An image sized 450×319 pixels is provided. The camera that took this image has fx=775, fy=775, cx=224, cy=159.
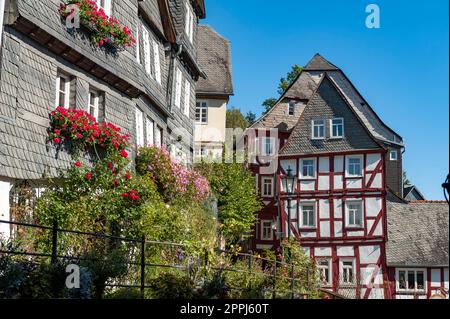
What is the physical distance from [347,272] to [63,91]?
Answer: 22.4 meters

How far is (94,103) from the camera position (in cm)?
1598

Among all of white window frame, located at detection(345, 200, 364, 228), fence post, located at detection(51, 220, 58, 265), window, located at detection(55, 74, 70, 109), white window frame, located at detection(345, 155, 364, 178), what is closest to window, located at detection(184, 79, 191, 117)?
window, located at detection(55, 74, 70, 109)

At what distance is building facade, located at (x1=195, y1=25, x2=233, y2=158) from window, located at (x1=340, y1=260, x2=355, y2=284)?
813 cm

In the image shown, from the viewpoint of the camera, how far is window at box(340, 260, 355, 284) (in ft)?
112

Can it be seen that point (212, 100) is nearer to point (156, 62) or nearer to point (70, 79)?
point (156, 62)

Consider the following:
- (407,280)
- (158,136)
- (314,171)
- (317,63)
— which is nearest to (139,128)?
(158,136)

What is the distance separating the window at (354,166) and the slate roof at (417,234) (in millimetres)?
2435

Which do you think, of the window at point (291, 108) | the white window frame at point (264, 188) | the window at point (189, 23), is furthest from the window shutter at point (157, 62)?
the window at point (291, 108)

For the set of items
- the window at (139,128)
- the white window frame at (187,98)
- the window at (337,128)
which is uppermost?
the window at (337,128)

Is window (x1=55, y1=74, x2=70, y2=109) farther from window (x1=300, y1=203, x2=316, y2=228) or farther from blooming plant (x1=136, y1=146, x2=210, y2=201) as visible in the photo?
window (x1=300, y1=203, x2=316, y2=228)

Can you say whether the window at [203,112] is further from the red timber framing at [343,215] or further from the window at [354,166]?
the window at [354,166]

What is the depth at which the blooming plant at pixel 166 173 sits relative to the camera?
18.3 metres

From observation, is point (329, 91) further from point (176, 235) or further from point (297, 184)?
point (176, 235)
